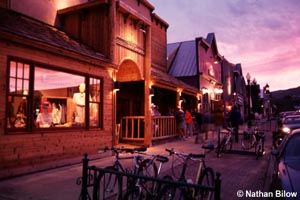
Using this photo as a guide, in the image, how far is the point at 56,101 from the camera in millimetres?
9109

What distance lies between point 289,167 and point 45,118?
22.7 feet

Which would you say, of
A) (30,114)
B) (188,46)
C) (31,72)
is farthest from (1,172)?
(188,46)

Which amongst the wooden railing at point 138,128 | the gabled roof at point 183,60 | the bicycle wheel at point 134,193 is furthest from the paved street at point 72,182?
the gabled roof at point 183,60

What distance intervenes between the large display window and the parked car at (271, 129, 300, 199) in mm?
6492

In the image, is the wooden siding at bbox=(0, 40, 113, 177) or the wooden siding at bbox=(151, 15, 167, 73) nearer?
the wooden siding at bbox=(0, 40, 113, 177)

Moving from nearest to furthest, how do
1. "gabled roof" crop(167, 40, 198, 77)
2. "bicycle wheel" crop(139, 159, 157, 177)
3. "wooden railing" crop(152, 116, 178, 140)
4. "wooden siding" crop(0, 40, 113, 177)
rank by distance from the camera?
1. "bicycle wheel" crop(139, 159, 157, 177)
2. "wooden siding" crop(0, 40, 113, 177)
3. "wooden railing" crop(152, 116, 178, 140)
4. "gabled roof" crop(167, 40, 198, 77)

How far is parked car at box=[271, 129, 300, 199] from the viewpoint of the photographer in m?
3.79

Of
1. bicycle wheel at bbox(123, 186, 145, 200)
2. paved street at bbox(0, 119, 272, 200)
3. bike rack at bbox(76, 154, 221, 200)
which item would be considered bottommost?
paved street at bbox(0, 119, 272, 200)

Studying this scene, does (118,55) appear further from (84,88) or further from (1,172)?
(1,172)

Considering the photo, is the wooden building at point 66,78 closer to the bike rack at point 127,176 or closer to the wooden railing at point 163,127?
the wooden railing at point 163,127

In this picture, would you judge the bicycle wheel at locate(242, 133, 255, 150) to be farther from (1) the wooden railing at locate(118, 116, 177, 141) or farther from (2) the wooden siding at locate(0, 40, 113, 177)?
(2) the wooden siding at locate(0, 40, 113, 177)

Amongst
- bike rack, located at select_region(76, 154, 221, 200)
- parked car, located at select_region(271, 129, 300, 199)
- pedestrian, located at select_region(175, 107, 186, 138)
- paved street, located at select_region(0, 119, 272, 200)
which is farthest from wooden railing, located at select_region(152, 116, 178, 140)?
bike rack, located at select_region(76, 154, 221, 200)

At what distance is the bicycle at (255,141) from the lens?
10.5 metres

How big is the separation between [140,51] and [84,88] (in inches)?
174
